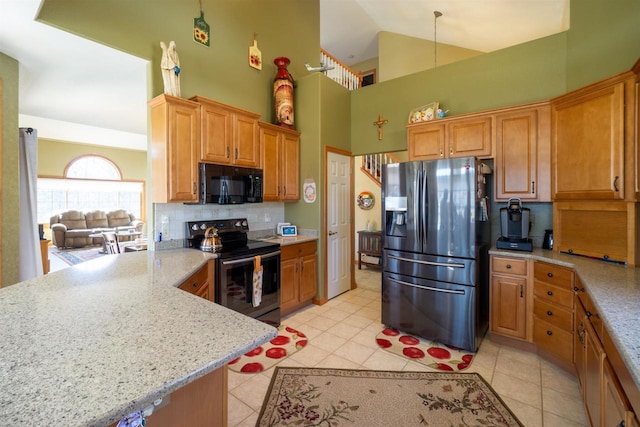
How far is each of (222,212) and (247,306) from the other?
1.19m

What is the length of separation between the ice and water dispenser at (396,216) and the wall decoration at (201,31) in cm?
266

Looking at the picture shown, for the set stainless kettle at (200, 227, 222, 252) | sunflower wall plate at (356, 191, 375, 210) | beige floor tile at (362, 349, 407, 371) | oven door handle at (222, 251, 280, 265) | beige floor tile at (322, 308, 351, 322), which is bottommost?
beige floor tile at (362, 349, 407, 371)

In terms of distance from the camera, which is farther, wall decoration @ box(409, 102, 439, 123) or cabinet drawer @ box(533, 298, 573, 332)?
wall decoration @ box(409, 102, 439, 123)

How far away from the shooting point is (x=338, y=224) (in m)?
4.27

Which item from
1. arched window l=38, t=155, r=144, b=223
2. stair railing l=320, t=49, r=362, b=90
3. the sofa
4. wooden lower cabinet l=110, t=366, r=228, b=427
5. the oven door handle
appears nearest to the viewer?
wooden lower cabinet l=110, t=366, r=228, b=427

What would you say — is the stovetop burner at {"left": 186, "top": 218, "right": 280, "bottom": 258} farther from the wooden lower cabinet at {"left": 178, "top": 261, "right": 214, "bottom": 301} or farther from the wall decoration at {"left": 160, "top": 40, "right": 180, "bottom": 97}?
the wall decoration at {"left": 160, "top": 40, "right": 180, "bottom": 97}

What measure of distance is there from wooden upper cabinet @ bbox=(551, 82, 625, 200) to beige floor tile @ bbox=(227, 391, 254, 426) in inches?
119

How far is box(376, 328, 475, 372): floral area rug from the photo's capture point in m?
2.53

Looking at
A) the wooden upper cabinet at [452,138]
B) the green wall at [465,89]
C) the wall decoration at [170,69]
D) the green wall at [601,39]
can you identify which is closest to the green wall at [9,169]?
the wall decoration at [170,69]

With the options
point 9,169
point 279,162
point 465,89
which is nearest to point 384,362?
point 279,162

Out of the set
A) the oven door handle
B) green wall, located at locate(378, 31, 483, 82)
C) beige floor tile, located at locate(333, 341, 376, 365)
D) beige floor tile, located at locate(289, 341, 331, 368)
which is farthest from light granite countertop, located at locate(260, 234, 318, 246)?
green wall, located at locate(378, 31, 483, 82)

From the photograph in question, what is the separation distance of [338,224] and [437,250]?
173 centimetres

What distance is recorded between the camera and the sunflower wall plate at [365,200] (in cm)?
610

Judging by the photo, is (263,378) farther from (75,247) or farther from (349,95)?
(75,247)
